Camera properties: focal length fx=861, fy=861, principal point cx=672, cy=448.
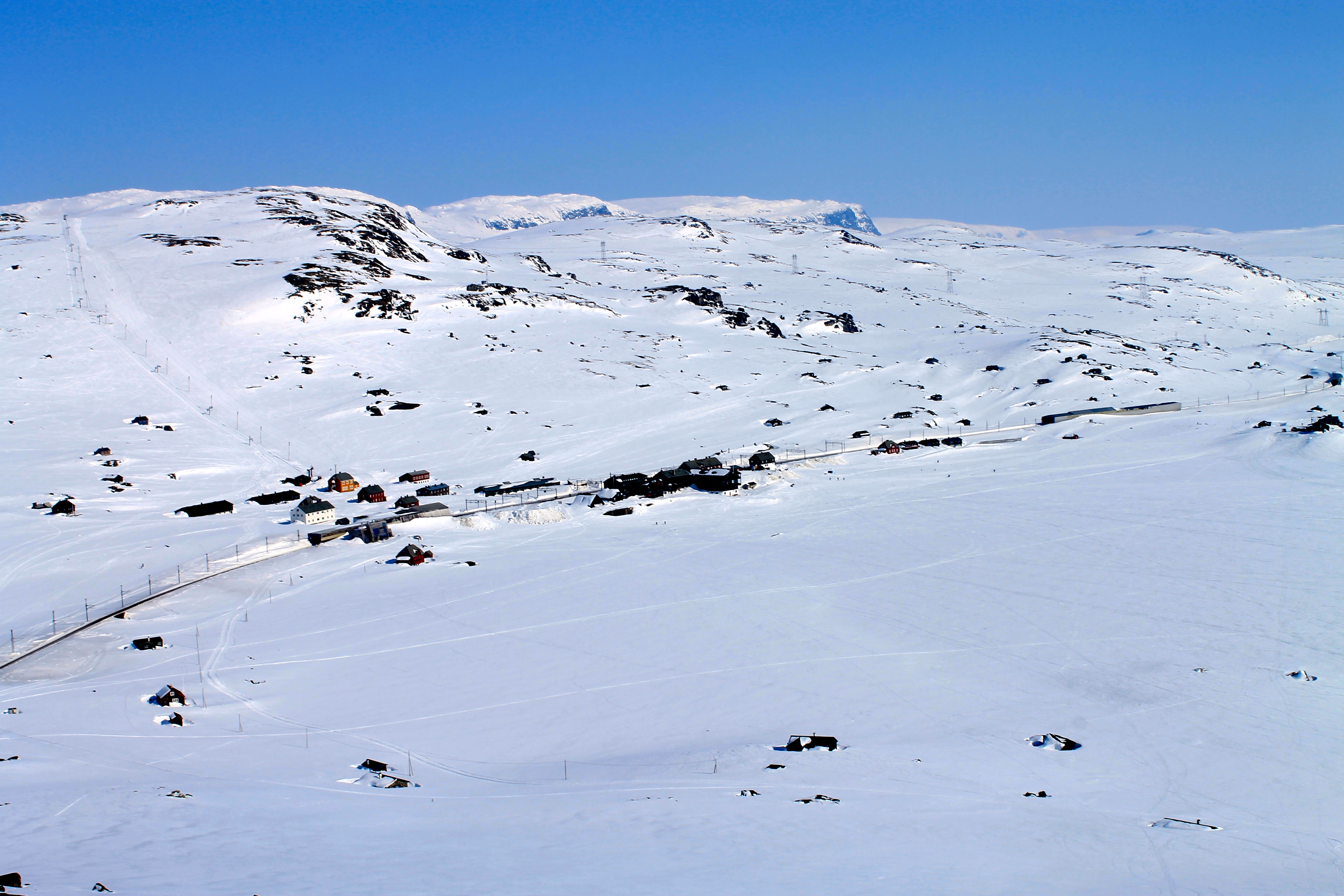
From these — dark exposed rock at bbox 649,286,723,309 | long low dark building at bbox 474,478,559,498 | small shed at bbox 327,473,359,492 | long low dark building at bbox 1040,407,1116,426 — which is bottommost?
long low dark building at bbox 474,478,559,498

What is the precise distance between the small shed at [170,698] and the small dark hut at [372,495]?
22.3 meters

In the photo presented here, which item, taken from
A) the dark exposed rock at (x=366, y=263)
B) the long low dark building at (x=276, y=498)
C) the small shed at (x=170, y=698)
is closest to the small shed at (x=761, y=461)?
the long low dark building at (x=276, y=498)

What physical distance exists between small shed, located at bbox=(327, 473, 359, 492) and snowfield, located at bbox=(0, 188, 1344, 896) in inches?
97.7

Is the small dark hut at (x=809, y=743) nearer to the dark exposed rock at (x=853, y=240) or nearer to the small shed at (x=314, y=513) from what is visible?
the small shed at (x=314, y=513)

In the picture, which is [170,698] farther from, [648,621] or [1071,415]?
[1071,415]

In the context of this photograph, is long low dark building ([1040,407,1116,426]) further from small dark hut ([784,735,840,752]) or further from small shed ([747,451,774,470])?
small dark hut ([784,735,840,752])

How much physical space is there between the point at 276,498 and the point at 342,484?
132 inches

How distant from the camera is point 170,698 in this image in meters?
20.9

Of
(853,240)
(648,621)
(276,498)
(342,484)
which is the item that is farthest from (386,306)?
(853,240)

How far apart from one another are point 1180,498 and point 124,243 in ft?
352

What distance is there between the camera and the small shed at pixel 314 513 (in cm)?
3944

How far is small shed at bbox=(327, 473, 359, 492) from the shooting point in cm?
4562

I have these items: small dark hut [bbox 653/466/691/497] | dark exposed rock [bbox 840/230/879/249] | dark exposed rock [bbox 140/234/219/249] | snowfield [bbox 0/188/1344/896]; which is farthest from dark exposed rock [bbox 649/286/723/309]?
dark exposed rock [bbox 840/230/879/249]

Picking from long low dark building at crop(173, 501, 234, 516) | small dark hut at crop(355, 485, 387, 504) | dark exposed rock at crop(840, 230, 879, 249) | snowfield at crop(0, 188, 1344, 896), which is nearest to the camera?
snowfield at crop(0, 188, 1344, 896)
